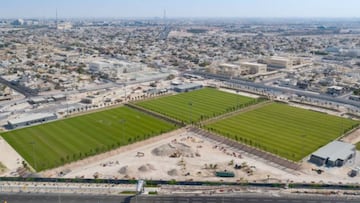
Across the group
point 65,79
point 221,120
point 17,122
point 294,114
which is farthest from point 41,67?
point 294,114

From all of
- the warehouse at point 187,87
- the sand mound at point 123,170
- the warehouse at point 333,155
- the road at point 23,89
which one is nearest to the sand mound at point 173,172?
the sand mound at point 123,170

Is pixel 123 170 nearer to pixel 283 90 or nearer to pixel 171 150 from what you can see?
pixel 171 150

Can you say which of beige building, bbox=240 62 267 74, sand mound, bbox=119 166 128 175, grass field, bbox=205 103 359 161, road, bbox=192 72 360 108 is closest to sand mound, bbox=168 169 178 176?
sand mound, bbox=119 166 128 175

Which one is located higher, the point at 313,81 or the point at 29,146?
the point at 313,81

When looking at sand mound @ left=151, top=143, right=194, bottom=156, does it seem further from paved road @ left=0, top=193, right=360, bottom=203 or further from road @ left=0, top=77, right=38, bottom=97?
road @ left=0, top=77, right=38, bottom=97

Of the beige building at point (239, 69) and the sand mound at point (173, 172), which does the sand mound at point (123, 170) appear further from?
the beige building at point (239, 69)

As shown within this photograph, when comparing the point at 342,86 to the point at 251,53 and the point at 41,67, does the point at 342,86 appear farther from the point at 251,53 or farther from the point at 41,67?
the point at 41,67
